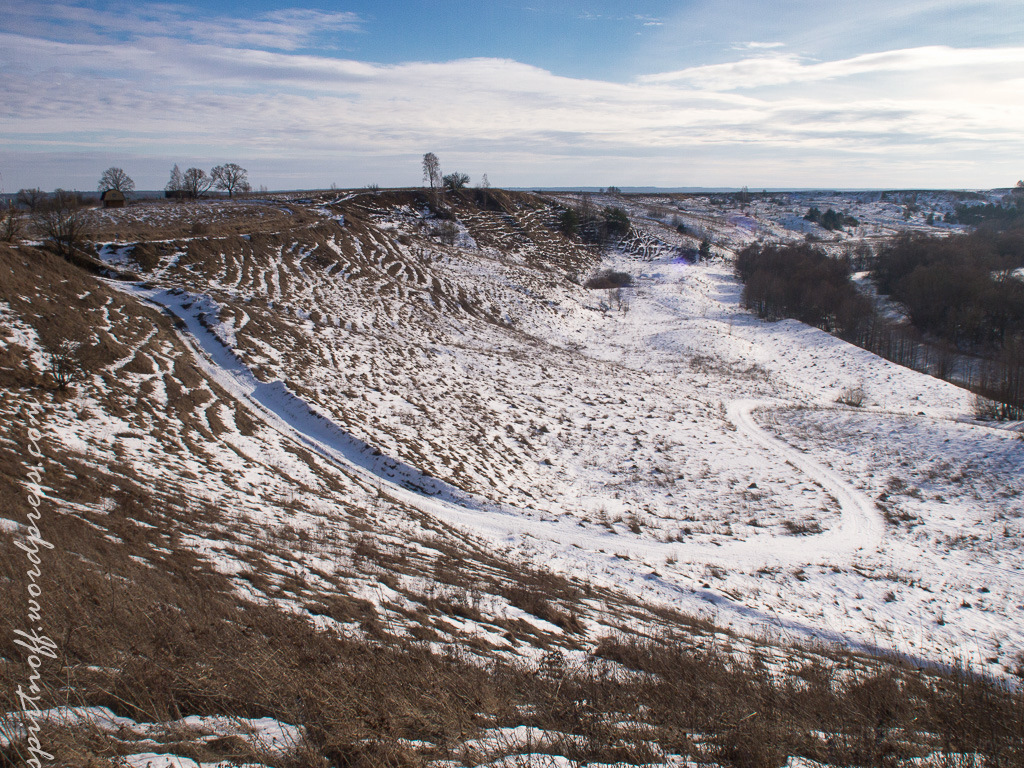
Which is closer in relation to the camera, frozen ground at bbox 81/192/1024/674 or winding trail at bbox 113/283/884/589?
frozen ground at bbox 81/192/1024/674

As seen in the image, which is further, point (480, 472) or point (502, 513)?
point (480, 472)

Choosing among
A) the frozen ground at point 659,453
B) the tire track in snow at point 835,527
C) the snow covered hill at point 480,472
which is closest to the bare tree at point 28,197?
the snow covered hill at point 480,472

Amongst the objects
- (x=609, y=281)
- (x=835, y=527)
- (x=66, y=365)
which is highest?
(x=609, y=281)

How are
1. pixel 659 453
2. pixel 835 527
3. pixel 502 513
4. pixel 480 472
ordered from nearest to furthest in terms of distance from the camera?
pixel 502 513, pixel 835 527, pixel 480 472, pixel 659 453

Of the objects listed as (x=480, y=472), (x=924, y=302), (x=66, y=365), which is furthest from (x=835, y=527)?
(x=924, y=302)

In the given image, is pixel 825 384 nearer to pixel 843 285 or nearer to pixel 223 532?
pixel 843 285

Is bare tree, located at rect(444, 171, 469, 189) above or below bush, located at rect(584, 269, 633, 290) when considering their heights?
above

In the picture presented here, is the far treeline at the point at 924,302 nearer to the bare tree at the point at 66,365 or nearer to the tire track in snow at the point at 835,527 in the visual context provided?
the tire track in snow at the point at 835,527

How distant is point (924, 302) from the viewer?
53.3 m

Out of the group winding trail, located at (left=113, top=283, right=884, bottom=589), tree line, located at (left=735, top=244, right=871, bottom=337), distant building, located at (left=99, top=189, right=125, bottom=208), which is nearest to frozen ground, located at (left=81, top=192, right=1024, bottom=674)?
winding trail, located at (left=113, top=283, right=884, bottom=589)

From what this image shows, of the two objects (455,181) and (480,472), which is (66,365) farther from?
(455,181)

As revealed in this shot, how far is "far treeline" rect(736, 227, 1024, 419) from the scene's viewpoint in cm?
4697

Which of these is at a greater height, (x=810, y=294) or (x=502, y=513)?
(x=810, y=294)

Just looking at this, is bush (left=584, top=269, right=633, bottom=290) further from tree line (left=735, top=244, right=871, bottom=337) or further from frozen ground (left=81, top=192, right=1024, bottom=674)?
frozen ground (left=81, top=192, right=1024, bottom=674)
